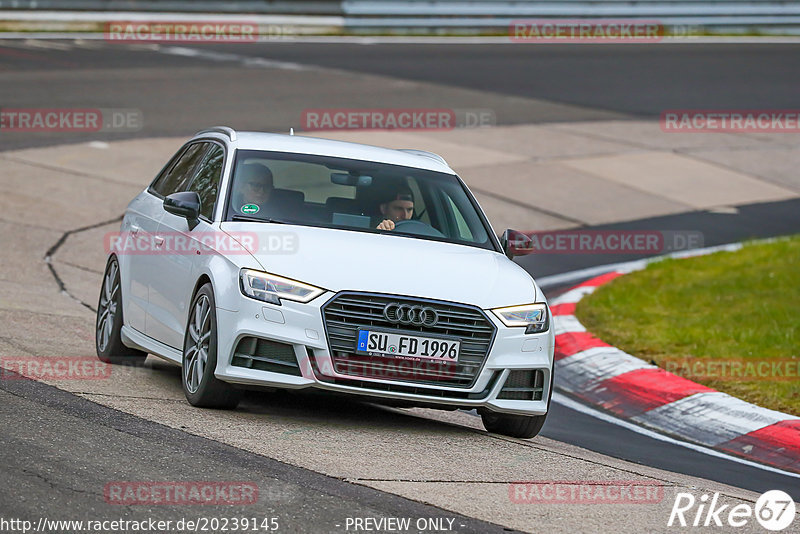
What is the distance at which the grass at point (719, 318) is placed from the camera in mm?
10234

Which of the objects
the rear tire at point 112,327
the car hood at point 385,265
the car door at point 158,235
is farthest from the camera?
the rear tire at point 112,327

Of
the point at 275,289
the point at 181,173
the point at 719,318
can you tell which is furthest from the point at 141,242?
the point at 719,318

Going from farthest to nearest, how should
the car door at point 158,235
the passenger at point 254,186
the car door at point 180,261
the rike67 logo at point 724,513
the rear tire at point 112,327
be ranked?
the rear tire at point 112,327 → the car door at point 158,235 → the passenger at point 254,186 → the car door at point 180,261 → the rike67 logo at point 724,513

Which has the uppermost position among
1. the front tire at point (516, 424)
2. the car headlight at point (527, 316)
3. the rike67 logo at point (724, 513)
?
the car headlight at point (527, 316)

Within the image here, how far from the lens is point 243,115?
21.1 m

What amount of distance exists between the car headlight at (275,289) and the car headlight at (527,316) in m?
1.02

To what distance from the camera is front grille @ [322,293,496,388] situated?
7.32 m

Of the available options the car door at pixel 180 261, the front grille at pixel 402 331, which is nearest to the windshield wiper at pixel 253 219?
the car door at pixel 180 261

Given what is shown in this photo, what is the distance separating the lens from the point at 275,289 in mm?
A: 7359

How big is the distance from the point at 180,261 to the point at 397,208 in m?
1.33

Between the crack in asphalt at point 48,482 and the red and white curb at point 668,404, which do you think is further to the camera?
the red and white curb at point 668,404

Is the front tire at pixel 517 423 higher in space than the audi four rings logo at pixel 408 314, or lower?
lower

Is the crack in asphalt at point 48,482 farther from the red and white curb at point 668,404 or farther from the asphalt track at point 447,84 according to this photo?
the red and white curb at point 668,404

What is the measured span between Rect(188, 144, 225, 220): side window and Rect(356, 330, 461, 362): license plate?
145 cm
